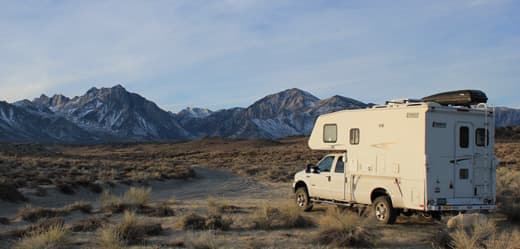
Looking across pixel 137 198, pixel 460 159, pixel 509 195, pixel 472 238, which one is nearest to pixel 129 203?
pixel 137 198

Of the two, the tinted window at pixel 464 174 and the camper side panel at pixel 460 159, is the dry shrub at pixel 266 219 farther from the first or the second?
the tinted window at pixel 464 174

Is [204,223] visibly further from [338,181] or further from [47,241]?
[338,181]

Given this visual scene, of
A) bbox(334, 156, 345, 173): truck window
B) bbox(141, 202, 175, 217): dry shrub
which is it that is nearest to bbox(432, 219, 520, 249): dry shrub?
bbox(334, 156, 345, 173): truck window

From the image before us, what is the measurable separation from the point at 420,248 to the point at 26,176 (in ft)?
73.9

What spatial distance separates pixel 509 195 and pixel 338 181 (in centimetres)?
651

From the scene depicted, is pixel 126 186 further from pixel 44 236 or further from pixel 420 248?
pixel 420 248

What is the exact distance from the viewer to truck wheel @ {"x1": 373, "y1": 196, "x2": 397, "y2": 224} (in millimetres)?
13328

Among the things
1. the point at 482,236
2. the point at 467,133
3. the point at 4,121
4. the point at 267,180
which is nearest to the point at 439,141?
the point at 467,133

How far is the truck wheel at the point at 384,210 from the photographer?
13328 millimetres

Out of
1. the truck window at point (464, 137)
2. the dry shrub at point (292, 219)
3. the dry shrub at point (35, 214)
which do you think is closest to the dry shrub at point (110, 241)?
the dry shrub at point (292, 219)

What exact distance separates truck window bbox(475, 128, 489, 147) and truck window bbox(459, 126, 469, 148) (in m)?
0.36

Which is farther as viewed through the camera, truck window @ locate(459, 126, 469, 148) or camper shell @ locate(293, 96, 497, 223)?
truck window @ locate(459, 126, 469, 148)

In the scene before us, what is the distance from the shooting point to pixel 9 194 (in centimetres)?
1977

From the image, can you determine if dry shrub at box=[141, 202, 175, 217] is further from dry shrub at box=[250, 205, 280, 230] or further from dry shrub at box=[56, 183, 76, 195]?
dry shrub at box=[56, 183, 76, 195]
